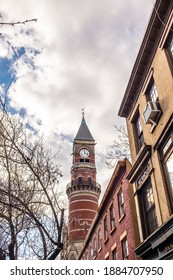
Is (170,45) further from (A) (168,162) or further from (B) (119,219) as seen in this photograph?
(B) (119,219)

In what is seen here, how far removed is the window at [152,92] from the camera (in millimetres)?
11180

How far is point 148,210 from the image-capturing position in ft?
36.7

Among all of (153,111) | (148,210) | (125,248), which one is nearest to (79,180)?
(125,248)

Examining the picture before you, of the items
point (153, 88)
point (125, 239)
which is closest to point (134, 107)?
point (153, 88)

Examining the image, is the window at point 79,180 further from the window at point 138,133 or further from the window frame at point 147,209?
the window frame at point 147,209

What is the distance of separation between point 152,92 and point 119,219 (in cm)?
712

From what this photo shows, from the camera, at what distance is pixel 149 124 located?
11.3 meters

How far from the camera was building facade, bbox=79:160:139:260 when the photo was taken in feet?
42.1

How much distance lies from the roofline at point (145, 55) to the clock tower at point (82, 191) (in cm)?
3094

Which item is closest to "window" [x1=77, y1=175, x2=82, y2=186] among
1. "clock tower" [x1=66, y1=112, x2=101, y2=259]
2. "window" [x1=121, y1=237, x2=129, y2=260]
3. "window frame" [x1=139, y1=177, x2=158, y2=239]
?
"clock tower" [x1=66, y1=112, x2=101, y2=259]

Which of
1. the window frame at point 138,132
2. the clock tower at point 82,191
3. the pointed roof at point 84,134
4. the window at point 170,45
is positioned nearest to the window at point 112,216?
the window frame at point 138,132

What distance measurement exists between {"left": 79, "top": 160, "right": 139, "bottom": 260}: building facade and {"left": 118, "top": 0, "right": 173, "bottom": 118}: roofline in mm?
3126

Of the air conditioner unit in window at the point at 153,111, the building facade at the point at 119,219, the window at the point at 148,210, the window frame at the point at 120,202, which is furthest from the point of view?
the window frame at the point at 120,202

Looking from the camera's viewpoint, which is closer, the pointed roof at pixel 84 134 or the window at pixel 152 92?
the window at pixel 152 92
